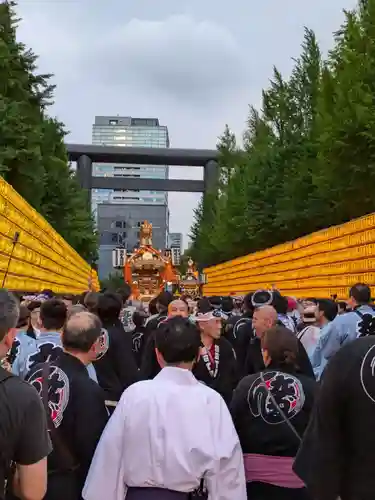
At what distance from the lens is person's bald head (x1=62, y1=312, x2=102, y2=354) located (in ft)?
12.5

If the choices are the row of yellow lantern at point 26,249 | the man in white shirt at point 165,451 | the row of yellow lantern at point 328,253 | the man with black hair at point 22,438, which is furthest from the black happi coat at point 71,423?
→ the row of yellow lantern at point 328,253

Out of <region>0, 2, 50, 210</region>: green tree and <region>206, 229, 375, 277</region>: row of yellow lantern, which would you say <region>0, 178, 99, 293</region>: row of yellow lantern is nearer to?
<region>0, 2, 50, 210</region>: green tree

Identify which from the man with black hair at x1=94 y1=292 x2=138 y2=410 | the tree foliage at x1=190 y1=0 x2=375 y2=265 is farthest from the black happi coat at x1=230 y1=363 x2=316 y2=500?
the tree foliage at x1=190 y1=0 x2=375 y2=265

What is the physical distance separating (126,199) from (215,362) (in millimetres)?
117089

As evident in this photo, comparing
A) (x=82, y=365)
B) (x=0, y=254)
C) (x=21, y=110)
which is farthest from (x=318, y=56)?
(x=82, y=365)

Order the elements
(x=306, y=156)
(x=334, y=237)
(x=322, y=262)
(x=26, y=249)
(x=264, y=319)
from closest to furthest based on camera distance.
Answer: (x=264, y=319) → (x=26, y=249) → (x=334, y=237) → (x=322, y=262) → (x=306, y=156)

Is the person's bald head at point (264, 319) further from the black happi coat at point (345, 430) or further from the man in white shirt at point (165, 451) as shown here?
the black happi coat at point (345, 430)

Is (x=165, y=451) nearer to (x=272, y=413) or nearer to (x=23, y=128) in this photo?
(x=272, y=413)

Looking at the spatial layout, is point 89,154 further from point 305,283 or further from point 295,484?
point 295,484

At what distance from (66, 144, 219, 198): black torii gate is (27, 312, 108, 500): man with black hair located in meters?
49.5

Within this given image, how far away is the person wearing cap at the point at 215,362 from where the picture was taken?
17.3 ft

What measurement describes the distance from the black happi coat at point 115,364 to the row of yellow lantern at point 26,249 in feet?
14.9

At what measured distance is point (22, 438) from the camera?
2.43m

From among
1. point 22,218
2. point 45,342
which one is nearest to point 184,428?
point 45,342
